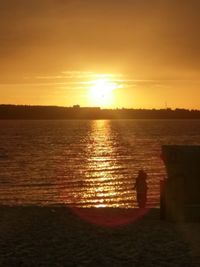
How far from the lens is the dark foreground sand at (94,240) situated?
50.9ft

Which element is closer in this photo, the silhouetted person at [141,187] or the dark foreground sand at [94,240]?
the dark foreground sand at [94,240]

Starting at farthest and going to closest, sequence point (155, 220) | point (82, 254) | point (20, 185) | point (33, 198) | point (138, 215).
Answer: point (20, 185) < point (33, 198) < point (138, 215) < point (155, 220) < point (82, 254)

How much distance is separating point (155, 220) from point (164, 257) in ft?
20.9

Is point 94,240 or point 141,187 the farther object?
point 141,187

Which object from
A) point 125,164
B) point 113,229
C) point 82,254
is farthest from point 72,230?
point 125,164

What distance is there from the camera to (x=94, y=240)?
59.3 ft

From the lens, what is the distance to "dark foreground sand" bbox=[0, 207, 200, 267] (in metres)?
15.5

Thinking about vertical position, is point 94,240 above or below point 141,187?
below

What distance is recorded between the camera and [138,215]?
23.7 meters

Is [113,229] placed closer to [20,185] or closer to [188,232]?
[188,232]

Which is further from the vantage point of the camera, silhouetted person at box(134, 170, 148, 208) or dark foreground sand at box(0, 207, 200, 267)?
silhouetted person at box(134, 170, 148, 208)

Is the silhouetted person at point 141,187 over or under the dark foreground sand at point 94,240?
over

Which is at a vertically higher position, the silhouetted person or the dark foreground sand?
the silhouetted person

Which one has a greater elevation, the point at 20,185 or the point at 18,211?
the point at 20,185
